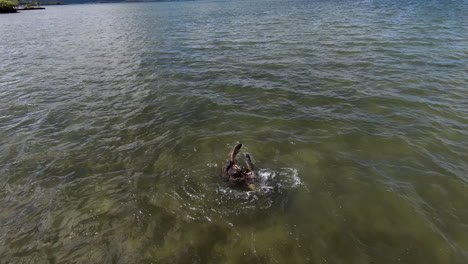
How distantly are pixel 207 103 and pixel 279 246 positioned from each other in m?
9.59

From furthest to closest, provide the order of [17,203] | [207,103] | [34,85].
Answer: [34,85] < [207,103] < [17,203]

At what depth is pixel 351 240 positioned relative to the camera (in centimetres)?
677

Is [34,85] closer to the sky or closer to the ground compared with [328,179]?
closer to the sky

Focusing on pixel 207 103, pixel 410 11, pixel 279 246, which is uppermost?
pixel 410 11

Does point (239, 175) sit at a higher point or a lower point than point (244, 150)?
higher

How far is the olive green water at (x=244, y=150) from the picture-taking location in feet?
22.4

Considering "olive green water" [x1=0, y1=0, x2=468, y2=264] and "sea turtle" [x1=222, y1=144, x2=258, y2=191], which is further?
"sea turtle" [x1=222, y1=144, x2=258, y2=191]

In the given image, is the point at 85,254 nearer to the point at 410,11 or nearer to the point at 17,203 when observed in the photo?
the point at 17,203

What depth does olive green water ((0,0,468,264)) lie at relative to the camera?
22.4 feet

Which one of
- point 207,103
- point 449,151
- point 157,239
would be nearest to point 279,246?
point 157,239

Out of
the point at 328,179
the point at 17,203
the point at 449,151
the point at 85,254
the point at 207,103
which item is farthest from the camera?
the point at 207,103

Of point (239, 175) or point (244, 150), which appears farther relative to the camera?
point (244, 150)

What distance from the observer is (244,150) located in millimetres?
10633

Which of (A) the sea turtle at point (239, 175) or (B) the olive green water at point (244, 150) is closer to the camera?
(B) the olive green water at point (244, 150)
